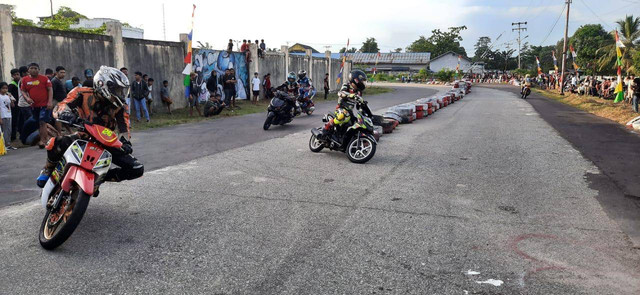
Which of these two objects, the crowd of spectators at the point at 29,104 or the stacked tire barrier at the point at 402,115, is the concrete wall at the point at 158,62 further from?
the stacked tire barrier at the point at 402,115

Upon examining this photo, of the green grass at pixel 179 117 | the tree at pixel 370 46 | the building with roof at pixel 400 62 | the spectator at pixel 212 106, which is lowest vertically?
the green grass at pixel 179 117

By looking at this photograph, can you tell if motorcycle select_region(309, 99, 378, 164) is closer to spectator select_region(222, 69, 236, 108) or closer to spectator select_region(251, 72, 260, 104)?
spectator select_region(222, 69, 236, 108)

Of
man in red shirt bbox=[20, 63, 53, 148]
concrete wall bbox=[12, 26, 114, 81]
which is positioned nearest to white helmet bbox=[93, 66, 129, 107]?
man in red shirt bbox=[20, 63, 53, 148]

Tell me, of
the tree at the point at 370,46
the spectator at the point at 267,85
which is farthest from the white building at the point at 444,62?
the spectator at the point at 267,85

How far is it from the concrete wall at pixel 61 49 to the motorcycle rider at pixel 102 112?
8823 mm

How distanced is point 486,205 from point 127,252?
4136 mm

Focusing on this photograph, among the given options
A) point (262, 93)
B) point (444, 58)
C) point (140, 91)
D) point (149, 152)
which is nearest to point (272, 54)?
point (262, 93)

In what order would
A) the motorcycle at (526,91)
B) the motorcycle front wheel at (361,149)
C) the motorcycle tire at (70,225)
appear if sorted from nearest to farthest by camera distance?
the motorcycle tire at (70,225) → the motorcycle front wheel at (361,149) → the motorcycle at (526,91)

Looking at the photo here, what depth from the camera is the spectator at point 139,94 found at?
14945 millimetres

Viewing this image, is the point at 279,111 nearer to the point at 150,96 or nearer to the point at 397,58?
the point at 150,96

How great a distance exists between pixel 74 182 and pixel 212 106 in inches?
499

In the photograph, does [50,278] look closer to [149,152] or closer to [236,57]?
[149,152]

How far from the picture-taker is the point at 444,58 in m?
86.6

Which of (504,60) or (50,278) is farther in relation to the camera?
(504,60)
